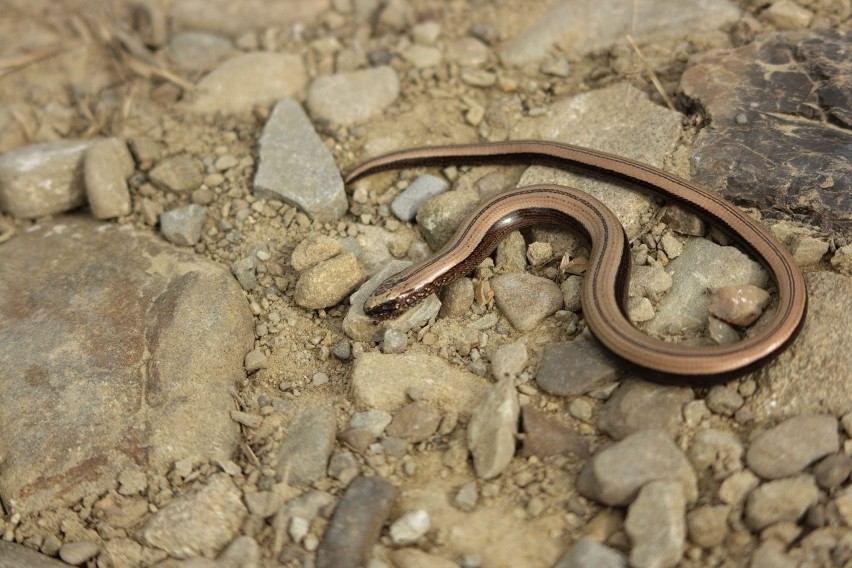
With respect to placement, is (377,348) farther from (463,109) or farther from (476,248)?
(463,109)

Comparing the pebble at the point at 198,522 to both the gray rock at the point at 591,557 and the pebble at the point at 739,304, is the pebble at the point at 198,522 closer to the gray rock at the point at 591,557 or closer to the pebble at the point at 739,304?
the gray rock at the point at 591,557

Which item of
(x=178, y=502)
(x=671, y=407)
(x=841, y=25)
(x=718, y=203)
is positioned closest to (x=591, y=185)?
(x=718, y=203)

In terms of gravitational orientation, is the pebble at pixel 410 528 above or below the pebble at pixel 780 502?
below

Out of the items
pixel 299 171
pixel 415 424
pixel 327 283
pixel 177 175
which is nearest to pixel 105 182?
pixel 177 175

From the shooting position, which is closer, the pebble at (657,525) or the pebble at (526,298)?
the pebble at (657,525)

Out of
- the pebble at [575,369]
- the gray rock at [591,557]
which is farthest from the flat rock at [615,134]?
the gray rock at [591,557]

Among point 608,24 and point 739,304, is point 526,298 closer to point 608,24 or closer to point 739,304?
point 739,304

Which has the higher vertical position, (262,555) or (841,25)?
(841,25)
